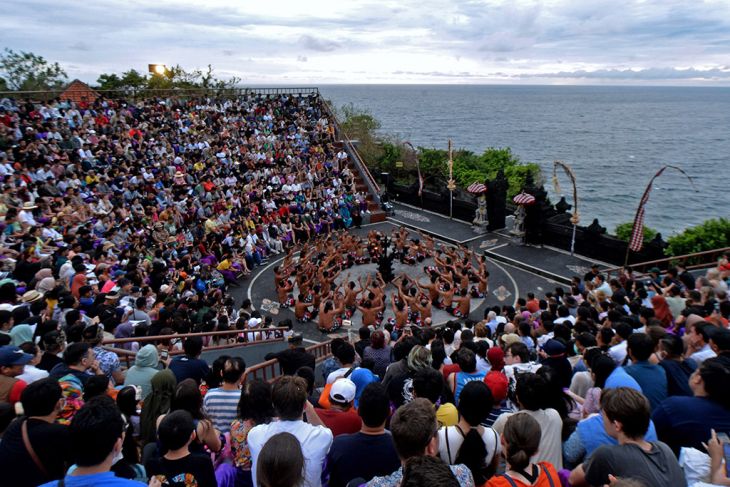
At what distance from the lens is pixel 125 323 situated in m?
9.21

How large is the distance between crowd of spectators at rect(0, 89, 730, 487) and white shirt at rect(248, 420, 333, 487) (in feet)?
0.04

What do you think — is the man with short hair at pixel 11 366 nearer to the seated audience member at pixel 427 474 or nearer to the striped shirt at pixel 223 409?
the striped shirt at pixel 223 409

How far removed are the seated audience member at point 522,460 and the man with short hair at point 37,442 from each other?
3.45m

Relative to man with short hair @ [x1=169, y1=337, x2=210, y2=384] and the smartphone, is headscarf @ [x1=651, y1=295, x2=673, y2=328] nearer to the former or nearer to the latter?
the smartphone

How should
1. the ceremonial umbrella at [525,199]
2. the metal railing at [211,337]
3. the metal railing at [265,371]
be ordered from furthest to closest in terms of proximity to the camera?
the ceremonial umbrella at [525,199], the metal railing at [211,337], the metal railing at [265,371]

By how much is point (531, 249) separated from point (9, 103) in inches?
969

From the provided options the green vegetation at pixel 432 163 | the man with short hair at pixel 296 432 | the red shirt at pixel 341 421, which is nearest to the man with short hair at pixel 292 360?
the red shirt at pixel 341 421

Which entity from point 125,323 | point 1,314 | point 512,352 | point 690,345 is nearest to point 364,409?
point 512,352

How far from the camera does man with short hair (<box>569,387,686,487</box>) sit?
3.32 metres

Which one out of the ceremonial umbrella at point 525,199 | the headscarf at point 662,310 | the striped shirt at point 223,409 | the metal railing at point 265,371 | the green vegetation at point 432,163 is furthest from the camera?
the green vegetation at point 432,163

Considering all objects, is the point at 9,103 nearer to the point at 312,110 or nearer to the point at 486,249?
the point at 312,110

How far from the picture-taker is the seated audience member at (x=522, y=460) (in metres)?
3.24

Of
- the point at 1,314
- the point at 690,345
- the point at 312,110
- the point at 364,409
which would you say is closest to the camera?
the point at 364,409

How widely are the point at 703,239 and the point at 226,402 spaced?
18218 millimetres
